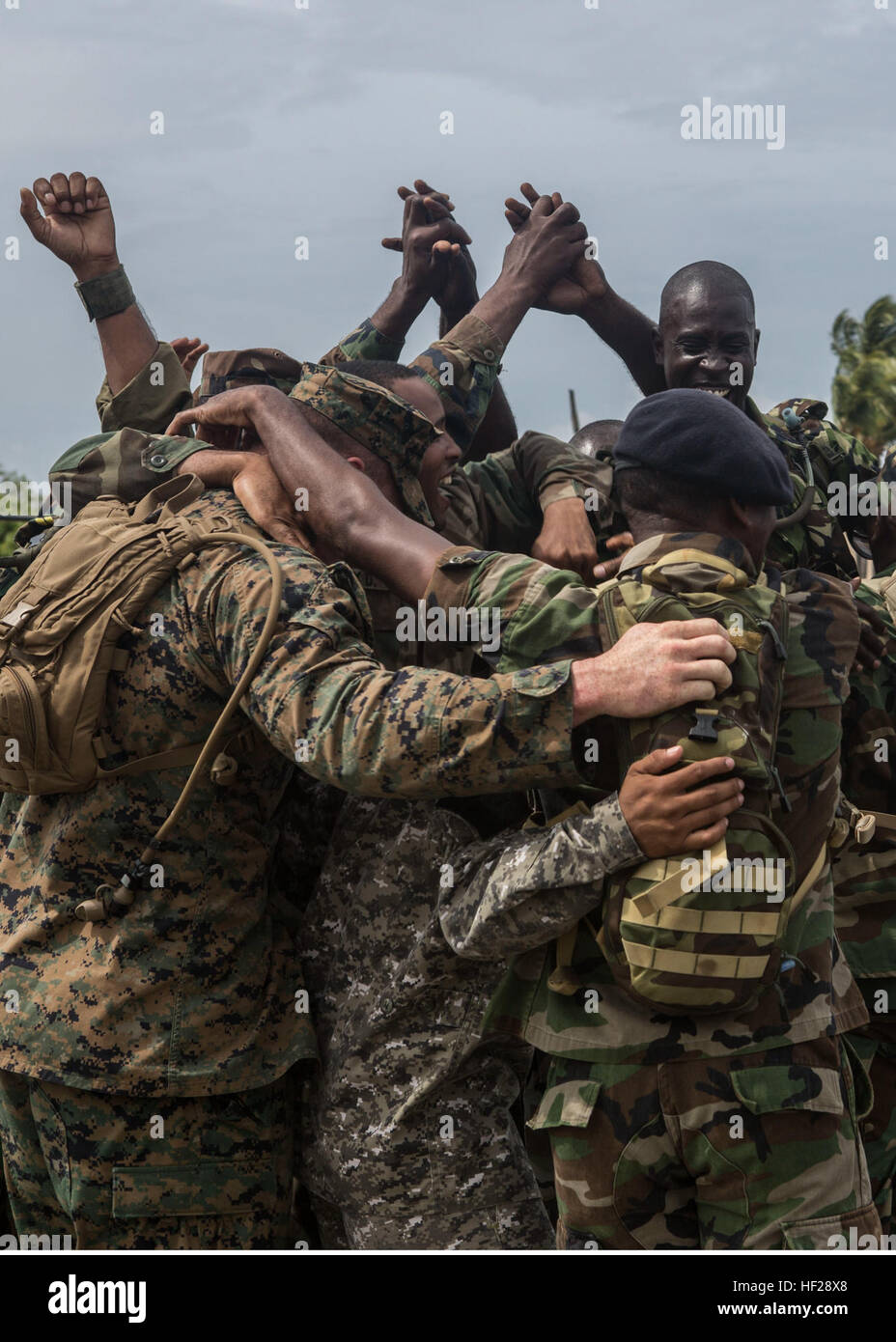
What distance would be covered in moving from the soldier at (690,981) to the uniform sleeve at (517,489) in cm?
121

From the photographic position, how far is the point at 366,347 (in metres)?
5.56

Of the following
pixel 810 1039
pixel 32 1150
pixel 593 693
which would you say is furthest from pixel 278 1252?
pixel 593 693

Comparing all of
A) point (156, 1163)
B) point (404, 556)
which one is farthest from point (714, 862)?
point (156, 1163)

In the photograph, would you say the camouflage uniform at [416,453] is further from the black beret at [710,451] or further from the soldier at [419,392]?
the black beret at [710,451]

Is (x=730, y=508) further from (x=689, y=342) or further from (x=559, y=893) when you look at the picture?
(x=689, y=342)

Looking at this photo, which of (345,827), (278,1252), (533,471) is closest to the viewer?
(278,1252)

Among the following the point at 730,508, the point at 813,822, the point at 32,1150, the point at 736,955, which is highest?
the point at 730,508

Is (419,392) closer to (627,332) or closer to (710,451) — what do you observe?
(710,451)

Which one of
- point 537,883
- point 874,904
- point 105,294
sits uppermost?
point 105,294

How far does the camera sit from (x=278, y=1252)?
3668 mm

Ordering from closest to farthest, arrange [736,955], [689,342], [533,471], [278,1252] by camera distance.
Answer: [736,955] < [278,1252] < [533,471] < [689,342]

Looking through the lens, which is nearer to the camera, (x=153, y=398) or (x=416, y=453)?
(x=416, y=453)

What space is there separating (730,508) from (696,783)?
28.8 inches

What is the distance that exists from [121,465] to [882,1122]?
316 cm
